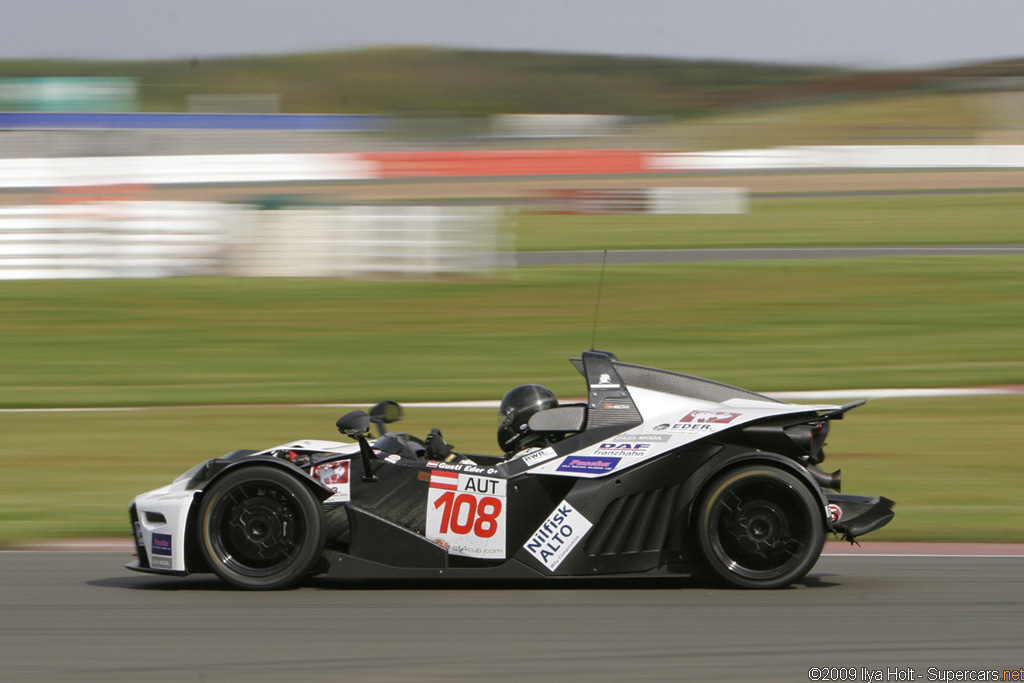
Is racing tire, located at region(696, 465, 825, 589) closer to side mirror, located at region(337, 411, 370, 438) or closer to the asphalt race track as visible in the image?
the asphalt race track

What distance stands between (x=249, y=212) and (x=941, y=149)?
25574 mm

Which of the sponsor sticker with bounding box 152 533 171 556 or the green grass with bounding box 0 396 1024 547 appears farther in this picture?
the green grass with bounding box 0 396 1024 547

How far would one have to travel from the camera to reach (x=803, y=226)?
86.3 feet

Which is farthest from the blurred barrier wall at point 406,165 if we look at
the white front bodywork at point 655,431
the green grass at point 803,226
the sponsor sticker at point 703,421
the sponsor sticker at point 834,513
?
the sponsor sticker at point 834,513

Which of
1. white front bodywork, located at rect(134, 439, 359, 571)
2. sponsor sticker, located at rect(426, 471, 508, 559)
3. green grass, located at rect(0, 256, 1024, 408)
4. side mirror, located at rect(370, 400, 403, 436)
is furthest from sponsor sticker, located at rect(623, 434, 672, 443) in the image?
green grass, located at rect(0, 256, 1024, 408)

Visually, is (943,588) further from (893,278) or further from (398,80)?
(398,80)

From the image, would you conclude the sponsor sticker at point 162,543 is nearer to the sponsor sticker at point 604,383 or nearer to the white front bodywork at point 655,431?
the white front bodywork at point 655,431

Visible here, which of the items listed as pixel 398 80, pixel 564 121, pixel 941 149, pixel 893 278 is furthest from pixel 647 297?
pixel 398 80

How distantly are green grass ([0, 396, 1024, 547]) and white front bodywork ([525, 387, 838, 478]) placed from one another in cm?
228

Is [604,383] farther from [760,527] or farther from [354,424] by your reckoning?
[354,424]

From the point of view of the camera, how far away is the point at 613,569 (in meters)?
5.66

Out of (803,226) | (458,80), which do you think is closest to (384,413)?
(803,226)

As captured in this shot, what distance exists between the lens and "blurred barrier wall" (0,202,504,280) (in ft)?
61.2

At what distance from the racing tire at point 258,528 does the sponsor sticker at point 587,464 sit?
1.18 meters
